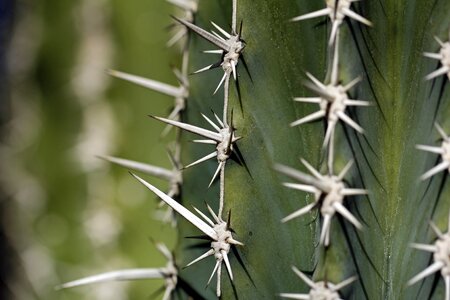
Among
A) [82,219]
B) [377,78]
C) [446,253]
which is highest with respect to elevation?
[82,219]

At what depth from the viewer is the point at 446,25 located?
903 mm

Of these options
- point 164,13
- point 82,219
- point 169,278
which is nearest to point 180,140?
point 169,278

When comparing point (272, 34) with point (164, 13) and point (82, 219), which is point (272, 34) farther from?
point (82, 219)

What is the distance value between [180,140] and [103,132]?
0.78 meters

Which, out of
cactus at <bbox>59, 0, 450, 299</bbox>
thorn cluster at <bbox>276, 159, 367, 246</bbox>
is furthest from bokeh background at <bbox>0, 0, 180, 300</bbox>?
thorn cluster at <bbox>276, 159, 367, 246</bbox>

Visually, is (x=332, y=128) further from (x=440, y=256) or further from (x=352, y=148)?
(x=440, y=256)

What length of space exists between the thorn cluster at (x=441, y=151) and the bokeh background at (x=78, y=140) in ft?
3.27

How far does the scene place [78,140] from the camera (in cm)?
203

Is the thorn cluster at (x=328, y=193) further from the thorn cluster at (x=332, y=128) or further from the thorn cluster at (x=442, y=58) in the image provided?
the thorn cluster at (x=442, y=58)

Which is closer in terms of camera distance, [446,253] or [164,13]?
[446,253]

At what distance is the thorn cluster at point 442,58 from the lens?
35.0 inches

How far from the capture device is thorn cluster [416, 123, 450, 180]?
0.88 metres

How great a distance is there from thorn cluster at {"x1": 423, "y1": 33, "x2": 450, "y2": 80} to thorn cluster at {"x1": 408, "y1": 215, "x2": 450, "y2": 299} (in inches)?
6.2

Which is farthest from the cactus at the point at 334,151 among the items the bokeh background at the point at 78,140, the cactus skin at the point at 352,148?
the bokeh background at the point at 78,140
